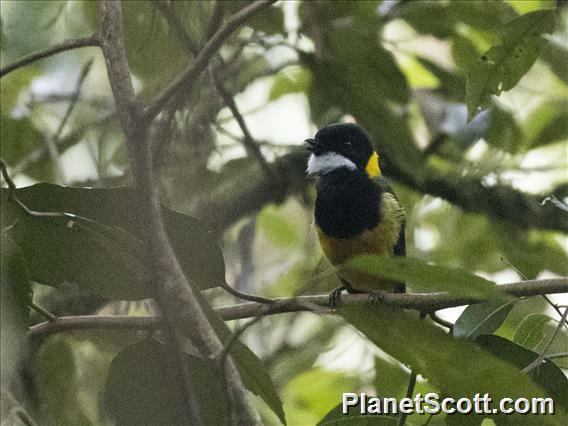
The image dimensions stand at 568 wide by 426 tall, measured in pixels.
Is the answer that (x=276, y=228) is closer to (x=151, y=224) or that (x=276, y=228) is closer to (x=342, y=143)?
(x=342, y=143)

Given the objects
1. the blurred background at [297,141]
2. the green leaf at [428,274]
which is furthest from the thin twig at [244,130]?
the green leaf at [428,274]

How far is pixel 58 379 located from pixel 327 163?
0.85 m

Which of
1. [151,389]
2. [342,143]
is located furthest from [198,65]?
[342,143]

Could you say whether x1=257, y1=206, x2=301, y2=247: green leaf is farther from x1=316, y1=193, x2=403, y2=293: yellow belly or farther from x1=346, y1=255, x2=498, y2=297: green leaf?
x1=346, y1=255, x2=498, y2=297: green leaf

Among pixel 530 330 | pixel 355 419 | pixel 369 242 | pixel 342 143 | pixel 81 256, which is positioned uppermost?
pixel 342 143

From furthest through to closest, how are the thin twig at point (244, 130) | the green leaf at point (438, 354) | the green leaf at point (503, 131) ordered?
the green leaf at point (503, 131)
the thin twig at point (244, 130)
the green leaf at point (438, 354)

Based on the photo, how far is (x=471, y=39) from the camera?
278 cm

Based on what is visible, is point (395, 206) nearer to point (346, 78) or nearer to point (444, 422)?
point (346, 78)

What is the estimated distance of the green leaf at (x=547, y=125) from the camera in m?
2.81

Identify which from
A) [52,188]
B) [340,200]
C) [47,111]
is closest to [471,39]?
[340,200]

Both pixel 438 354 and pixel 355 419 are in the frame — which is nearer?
pixel 438 354

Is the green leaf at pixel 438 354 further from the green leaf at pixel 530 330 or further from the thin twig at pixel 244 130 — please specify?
the thin twig at pixel 244 130

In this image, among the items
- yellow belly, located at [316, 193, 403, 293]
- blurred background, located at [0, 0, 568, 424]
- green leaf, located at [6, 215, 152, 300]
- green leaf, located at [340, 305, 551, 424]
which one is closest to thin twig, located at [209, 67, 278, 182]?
blurred background, located at [0, 0, 568, 424]

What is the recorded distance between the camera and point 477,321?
1.48 m
